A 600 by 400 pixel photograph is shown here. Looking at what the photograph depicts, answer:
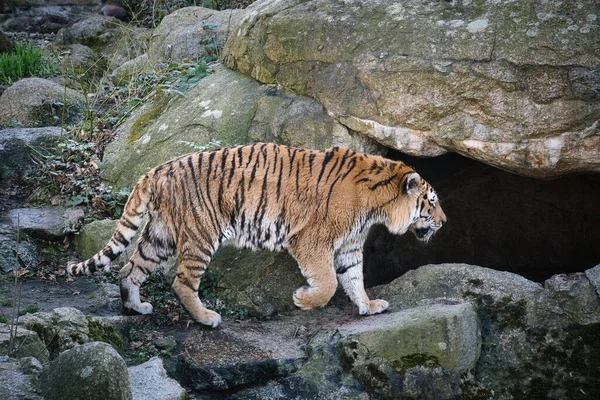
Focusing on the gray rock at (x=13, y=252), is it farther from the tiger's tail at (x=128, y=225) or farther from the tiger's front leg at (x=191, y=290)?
the tiger's front leg at (x=191, y=290)

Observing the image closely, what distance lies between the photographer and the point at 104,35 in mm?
13891

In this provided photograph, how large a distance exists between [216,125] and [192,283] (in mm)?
2046

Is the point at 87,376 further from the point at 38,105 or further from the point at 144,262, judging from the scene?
the point at 38,105

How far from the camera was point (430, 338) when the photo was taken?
5.40m

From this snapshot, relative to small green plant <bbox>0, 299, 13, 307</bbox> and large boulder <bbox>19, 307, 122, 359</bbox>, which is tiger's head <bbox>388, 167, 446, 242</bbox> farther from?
small green plant <bbox>0, 299, 13, 307</bbox>

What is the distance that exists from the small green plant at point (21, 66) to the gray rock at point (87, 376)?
775cm

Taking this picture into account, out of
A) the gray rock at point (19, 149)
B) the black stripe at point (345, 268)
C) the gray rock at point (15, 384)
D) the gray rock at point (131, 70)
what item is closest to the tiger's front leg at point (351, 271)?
the black stripe at point (345, 268)

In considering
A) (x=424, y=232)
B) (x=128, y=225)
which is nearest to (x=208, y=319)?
(x=128, y=225)

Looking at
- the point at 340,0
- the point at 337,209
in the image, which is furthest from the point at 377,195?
the point at 340,0

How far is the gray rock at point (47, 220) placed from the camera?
7.21m

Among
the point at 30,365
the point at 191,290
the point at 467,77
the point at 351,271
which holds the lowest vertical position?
the point at 351,271

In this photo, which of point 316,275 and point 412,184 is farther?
point 412,184

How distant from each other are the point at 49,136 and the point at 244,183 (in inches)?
134

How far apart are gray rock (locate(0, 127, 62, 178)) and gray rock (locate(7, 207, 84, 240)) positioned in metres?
0.79
